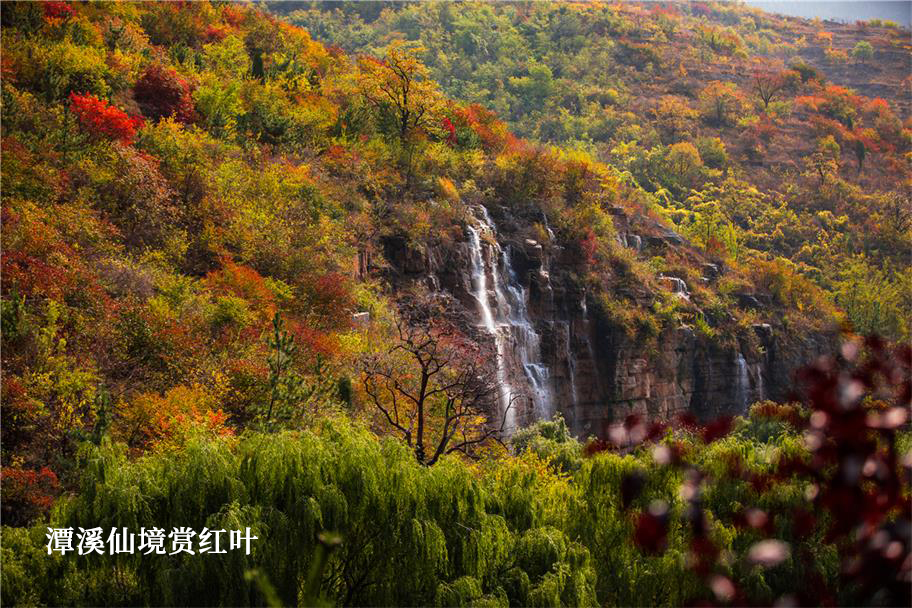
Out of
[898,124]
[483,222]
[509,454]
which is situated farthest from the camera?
[898,124]

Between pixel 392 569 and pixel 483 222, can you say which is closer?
pixel 392 569

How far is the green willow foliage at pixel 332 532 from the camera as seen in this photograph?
13.4m

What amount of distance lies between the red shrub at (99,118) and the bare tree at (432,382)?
10555mm

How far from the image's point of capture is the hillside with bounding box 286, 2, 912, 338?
6919cm

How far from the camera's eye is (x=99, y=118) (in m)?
28.3

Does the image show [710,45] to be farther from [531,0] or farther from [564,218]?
[564,218]

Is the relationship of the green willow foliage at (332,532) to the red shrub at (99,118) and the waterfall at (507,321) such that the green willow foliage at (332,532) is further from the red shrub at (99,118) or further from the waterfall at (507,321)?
the waterfall at (507,321)

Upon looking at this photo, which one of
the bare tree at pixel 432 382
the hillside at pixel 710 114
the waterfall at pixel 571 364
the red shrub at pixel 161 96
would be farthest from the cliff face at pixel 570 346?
the hillside at pixel 710 114

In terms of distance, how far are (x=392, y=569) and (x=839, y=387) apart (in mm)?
11334

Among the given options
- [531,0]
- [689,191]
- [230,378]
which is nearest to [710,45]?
[531,0]

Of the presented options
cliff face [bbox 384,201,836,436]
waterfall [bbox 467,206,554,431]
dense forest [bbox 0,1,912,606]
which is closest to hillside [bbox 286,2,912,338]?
dense forest [bbox 0,1,912,606]

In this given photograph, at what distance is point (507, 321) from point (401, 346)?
14.4 metres

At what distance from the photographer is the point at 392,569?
14.4 m

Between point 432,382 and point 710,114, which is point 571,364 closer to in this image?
point 432,382
